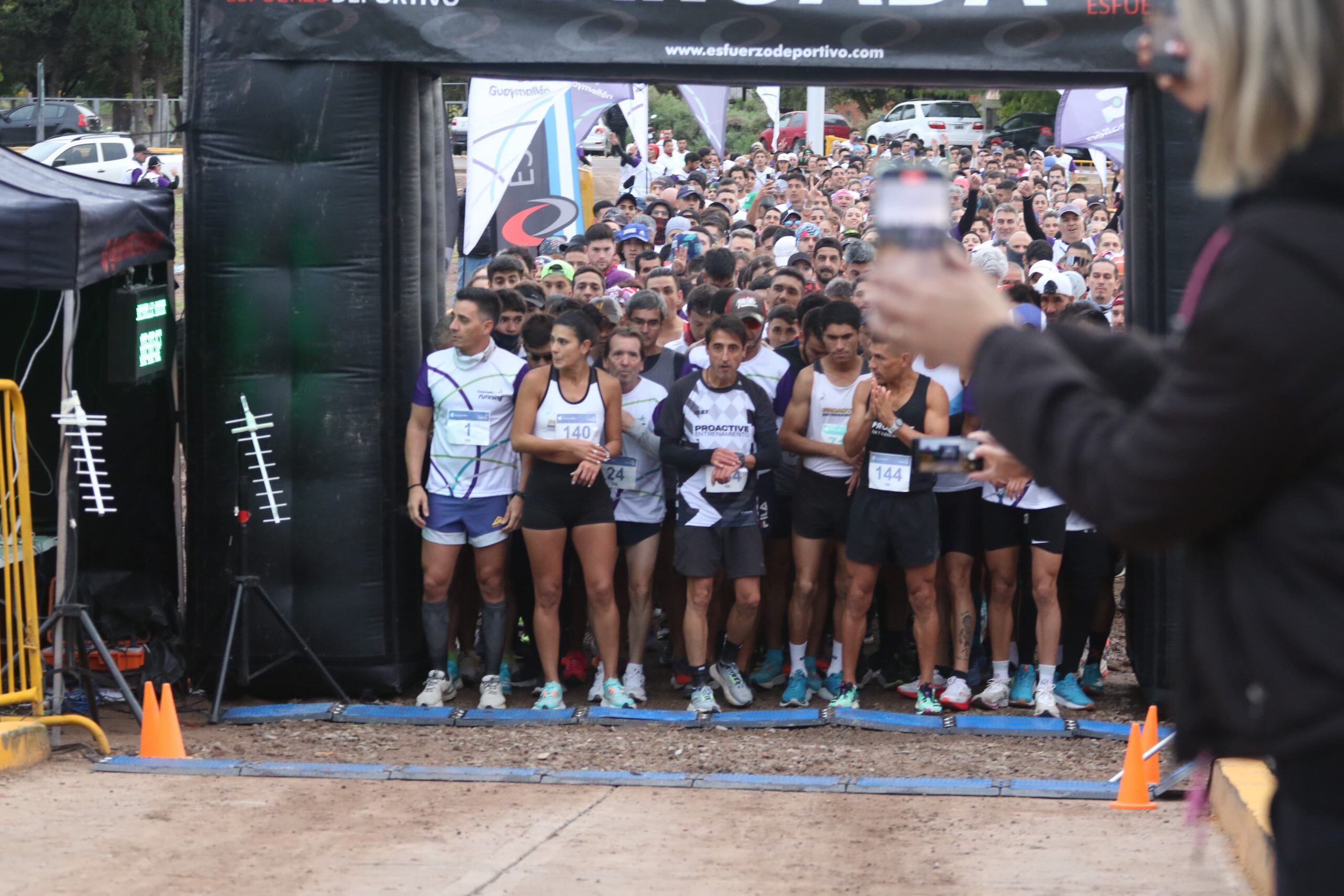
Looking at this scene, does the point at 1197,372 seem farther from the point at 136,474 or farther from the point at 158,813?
the point at 136,474

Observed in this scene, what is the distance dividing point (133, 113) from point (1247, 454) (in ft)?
155

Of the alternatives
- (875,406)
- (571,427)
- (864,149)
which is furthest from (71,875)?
(864,149)

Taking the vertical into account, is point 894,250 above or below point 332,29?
below

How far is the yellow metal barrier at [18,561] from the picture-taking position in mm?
6676

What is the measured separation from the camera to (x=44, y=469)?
8633 mm

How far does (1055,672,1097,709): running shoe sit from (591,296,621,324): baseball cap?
10.2 feet

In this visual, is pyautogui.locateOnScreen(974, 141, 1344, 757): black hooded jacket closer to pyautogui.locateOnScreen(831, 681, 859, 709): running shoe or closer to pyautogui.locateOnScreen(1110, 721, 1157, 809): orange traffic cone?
pyautogui.locateOnScreen(1110, 721, 1157, 809): orange traffic cone

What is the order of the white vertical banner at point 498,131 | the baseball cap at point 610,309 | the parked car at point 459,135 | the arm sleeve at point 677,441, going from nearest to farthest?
the arm sleeve at point 677,441
the baseball cap at point 610,309
the white vertical banner at point 498,131
the parked car at point 459,135

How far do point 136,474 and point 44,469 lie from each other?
0.73 meters

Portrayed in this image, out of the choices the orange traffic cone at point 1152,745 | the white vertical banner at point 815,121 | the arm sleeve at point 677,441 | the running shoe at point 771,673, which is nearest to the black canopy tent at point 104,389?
the arm sleeve at point 677,441

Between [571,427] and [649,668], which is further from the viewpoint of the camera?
[649,668]

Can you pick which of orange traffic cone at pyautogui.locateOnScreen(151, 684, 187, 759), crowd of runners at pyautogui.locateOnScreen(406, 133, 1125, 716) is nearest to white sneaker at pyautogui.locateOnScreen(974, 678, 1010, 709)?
crowd of runners at pyautogui.locateOnScreen(406, 133, 1125, 716)

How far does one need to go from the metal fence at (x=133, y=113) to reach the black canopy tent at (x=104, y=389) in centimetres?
2981

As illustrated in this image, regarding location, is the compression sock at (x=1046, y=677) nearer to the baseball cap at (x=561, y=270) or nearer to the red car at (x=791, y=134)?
the baseball cap at (x=561, y=270)
